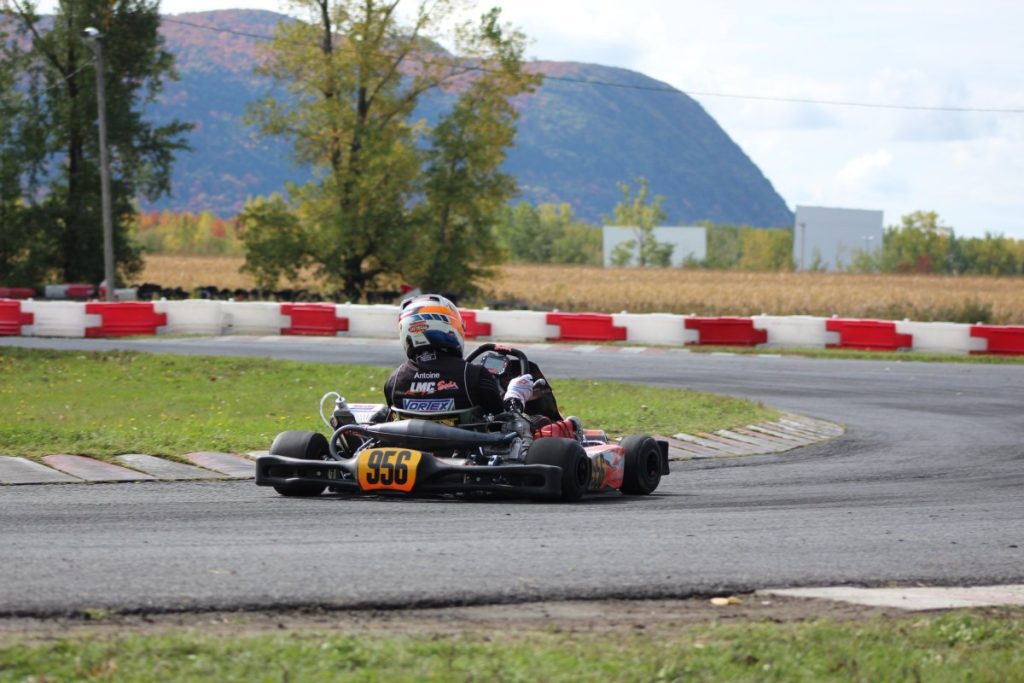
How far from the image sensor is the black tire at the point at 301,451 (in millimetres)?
→ 8766

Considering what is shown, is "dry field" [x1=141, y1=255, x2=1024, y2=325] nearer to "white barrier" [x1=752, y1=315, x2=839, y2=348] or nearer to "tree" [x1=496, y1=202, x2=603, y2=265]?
"white barrier" [x1=752, y1=315, x2=839, y2=348]

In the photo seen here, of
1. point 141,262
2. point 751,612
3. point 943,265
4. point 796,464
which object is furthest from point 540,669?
point 943,265

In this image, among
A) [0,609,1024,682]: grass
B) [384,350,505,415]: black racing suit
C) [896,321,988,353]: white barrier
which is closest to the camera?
[0,609,1024,682]: grass

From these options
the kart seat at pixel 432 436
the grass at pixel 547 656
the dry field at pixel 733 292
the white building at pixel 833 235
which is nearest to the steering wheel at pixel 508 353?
the kart seat at pixel 432 436

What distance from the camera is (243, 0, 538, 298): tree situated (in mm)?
36125

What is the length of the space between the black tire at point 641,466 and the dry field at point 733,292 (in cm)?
2168

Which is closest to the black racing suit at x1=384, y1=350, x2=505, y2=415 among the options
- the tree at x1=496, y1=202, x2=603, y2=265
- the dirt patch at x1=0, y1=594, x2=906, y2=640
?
A: the dirt patch at x1=0, y1=594, x2=906, y2=640

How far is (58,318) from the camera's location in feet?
84.6

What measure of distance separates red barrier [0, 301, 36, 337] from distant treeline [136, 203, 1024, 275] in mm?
57012

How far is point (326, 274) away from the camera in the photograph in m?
37.2

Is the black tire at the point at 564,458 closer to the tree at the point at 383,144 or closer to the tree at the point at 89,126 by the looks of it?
the tree at the point at 383,144

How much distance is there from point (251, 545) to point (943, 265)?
132354 millimetres

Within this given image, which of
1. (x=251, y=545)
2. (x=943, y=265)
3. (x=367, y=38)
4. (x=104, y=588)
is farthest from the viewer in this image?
(x=943, y=265)

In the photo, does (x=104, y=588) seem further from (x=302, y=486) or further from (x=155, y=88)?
(x=155, y=88)
